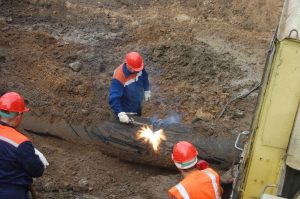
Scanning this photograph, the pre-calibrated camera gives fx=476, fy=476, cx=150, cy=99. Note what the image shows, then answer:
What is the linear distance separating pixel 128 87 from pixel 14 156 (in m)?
2.85

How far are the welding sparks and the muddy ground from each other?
0.55 metres

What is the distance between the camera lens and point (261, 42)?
39.6 ft

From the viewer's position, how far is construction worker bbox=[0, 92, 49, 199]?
5.12 metres

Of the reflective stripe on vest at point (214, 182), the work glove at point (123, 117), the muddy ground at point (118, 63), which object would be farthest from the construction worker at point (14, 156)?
the work glove at point (123, 117)

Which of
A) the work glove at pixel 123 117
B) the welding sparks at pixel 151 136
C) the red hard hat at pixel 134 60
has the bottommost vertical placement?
the welding sparks at pixel 151 136

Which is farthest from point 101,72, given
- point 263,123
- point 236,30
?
point 263,123

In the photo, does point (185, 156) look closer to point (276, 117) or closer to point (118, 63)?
point (276, 117)

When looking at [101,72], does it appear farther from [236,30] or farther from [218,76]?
[236,30]

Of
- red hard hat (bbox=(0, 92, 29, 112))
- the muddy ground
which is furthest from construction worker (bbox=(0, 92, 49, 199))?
the muddy ground

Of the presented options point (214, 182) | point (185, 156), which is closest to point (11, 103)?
point (185, 156)

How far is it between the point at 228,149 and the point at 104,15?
7.03 m

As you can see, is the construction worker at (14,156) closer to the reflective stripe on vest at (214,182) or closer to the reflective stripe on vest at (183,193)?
the reflective stripe on vest at (183,193)

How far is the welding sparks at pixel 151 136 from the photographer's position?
7.24 m

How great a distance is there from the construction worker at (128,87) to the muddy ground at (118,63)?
38cm
